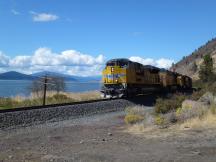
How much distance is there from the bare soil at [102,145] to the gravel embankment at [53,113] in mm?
1242

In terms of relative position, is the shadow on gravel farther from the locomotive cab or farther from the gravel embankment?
the gravel embankment

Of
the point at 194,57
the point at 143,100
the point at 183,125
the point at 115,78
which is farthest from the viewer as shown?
the point at 194,57

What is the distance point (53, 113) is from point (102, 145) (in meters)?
8.35

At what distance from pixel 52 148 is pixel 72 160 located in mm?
1970

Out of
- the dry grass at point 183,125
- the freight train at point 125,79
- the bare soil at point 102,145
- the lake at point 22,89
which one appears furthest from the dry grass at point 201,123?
the lake at point 22,89

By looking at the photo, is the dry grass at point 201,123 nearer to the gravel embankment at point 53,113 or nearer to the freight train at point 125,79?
the gravel embankment at point 53,113

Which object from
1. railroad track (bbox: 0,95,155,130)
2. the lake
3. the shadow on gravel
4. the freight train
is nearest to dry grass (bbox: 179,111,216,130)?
railroad track (bbox: 0,95,155,130)

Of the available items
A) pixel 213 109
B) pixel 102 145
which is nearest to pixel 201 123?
pixel 213 109

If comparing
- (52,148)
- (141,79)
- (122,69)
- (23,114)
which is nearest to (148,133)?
(52,148)

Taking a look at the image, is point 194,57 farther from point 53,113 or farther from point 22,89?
point 53,113

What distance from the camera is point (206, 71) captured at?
58.0 m

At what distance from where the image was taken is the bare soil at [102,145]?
10.0m

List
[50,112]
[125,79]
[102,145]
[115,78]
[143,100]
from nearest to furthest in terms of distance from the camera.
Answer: [102,145], [50,112], [125,79], [143,100], [115,78]

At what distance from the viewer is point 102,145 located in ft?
38.8
